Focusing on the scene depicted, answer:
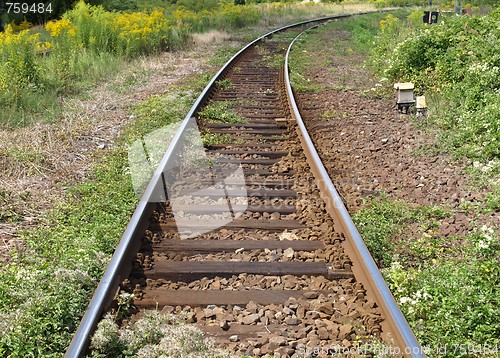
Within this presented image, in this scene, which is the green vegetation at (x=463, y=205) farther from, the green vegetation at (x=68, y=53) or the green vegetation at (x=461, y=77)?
the green vegetation at (x=68, y=53)

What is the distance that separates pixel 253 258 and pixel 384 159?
2.98 meters

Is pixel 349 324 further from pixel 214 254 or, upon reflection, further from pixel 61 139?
pixel 61 139

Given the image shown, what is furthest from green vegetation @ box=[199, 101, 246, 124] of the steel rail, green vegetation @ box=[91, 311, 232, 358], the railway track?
green vegetation @ box=[91, 311, 232, 358]

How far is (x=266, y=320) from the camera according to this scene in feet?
10.9

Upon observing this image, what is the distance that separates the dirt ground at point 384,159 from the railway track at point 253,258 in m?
0.52

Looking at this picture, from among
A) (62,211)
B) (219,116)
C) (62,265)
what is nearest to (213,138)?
(219,116)

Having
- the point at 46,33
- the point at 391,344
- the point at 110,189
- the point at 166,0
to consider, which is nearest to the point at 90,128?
the point at 110,189

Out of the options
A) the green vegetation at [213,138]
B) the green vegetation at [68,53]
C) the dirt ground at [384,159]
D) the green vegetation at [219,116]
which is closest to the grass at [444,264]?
the dirt ground at [384,159]

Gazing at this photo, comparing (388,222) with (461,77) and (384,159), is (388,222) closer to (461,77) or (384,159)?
(384,159)

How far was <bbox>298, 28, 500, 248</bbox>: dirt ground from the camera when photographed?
509cm

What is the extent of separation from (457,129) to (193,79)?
622 cm

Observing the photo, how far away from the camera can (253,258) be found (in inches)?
161

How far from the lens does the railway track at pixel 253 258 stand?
3.19 meters

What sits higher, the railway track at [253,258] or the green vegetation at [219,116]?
the green vegetation at [219,116]
